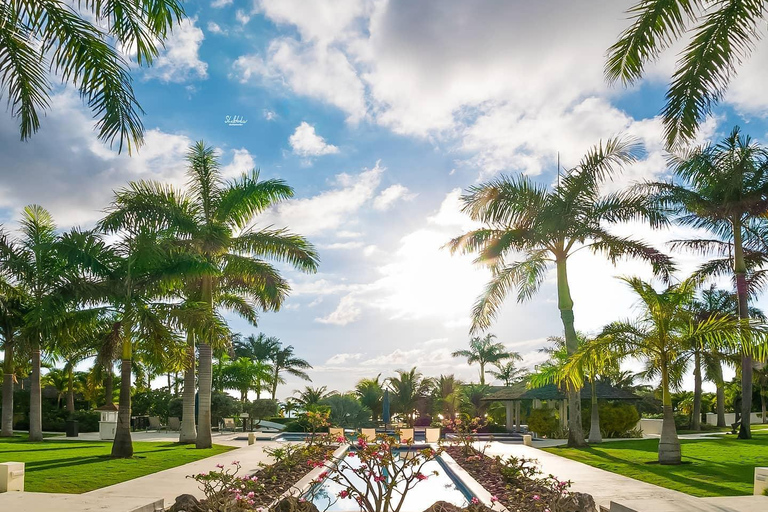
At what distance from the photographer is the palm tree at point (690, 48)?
27.0 ft

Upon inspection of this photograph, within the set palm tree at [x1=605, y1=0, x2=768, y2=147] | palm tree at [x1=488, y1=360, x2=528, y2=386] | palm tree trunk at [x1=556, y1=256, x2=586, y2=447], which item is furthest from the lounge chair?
palm tree at [x1=605, y1=0, x2=768, y2=147]

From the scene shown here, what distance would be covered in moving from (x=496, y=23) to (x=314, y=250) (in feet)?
33.3

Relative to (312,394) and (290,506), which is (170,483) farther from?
(312,394)

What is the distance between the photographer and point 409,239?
60.2 feet

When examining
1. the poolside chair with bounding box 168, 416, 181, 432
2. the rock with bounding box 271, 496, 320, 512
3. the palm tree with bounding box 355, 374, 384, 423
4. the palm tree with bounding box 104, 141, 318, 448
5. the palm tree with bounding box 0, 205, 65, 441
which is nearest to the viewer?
the rock with bounding box 271, 496, 320, 512

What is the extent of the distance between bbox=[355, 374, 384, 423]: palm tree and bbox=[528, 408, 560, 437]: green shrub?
9.25m

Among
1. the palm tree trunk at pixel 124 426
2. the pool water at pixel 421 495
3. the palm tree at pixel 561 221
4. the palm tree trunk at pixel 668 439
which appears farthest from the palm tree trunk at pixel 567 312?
the palm tree trunk at pixel 124 426

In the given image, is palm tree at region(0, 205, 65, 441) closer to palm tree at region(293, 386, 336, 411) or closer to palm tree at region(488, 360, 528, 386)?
palm tree at region(293, 386, 336, 411)

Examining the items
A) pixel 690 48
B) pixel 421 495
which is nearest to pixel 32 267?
pixel 421 495

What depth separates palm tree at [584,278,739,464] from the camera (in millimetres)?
13477

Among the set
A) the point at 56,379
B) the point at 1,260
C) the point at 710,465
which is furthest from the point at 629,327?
the point at 56,379

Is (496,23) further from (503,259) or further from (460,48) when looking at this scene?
(503,259)

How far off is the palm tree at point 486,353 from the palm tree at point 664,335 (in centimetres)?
3379

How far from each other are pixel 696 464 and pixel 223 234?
12535 mm
